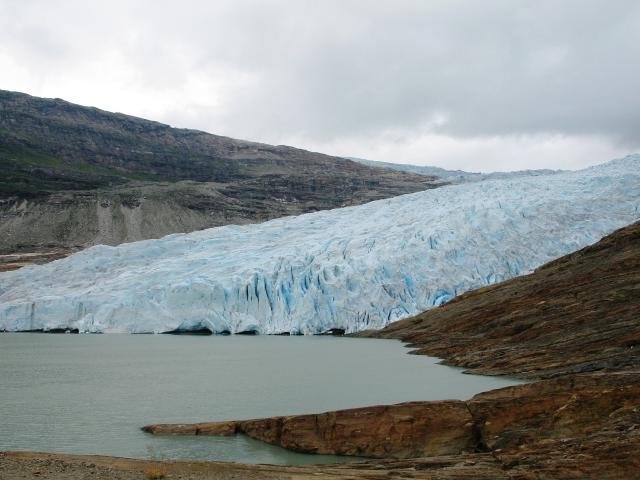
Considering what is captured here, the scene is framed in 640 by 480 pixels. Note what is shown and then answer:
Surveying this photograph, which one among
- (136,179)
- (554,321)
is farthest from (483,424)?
(136,179)

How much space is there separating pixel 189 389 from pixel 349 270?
17.4 meters

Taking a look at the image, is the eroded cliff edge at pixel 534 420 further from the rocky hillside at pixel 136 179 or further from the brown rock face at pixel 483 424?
the rocky hillside at pixel 136 179

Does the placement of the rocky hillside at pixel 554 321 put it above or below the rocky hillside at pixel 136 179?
below

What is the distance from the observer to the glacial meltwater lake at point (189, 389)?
1118 centimetres

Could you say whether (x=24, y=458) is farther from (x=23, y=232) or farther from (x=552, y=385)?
(x=23, y=232)

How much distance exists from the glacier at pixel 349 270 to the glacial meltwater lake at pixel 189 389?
548cm

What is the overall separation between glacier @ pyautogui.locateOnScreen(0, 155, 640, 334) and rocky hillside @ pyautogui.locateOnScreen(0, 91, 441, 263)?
1459 inches

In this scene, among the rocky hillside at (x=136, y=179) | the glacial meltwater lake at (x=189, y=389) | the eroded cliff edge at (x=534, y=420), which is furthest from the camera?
the rocky hillside at (x=136, y=179)

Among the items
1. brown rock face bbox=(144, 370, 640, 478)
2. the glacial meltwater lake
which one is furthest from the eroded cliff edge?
the glacial meltwater lake

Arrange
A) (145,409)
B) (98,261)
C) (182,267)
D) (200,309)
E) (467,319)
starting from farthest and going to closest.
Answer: (98,261), (182,267), (200,309), (467,319), (145,409)

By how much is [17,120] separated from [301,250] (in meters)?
95.4

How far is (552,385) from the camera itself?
1058 centimetres

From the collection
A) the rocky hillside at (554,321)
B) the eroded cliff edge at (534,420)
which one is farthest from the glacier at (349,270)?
the eroded cliff edge at (534,420)

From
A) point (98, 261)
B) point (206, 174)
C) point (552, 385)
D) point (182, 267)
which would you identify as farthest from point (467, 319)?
point (206, 174)
